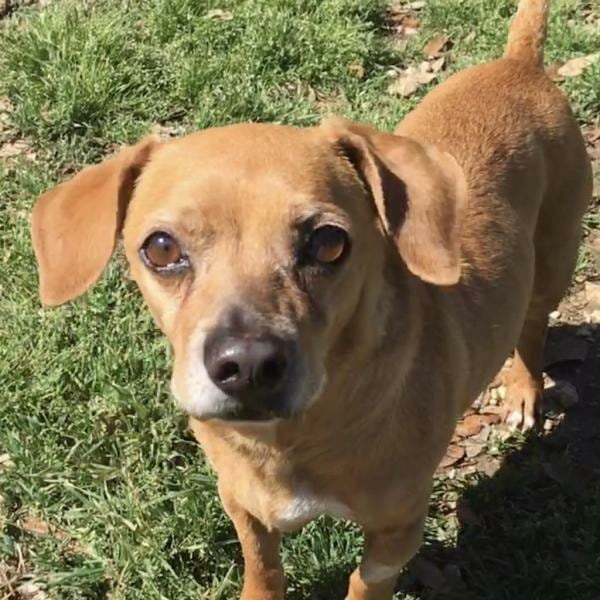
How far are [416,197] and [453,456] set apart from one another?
1.82m

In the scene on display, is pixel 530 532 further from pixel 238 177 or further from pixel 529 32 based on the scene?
pixel 238 177

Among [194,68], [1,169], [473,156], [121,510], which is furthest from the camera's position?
[194,68]

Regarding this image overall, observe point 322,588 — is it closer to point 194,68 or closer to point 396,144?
point 396,144

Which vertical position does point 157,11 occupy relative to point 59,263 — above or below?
below

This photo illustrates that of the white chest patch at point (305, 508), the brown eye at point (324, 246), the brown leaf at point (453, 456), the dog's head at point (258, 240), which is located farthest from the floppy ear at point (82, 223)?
the brown leaf at point (453, 456)

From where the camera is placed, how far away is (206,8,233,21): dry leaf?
6.24m

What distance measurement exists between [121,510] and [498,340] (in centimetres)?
155

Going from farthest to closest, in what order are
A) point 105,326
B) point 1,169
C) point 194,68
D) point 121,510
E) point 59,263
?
point 194,68 → point 1,169 → point 105,326 → point 121,510 → point 59,263

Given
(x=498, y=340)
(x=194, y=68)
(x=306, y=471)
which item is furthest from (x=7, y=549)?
(x=194, y=68)

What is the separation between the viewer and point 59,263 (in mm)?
3102

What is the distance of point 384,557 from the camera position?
3598 millimetres

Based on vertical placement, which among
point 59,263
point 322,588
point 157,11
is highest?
point 59,263

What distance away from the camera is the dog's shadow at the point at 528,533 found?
13.6 ft

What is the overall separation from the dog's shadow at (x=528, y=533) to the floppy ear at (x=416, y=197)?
60.6 inches
